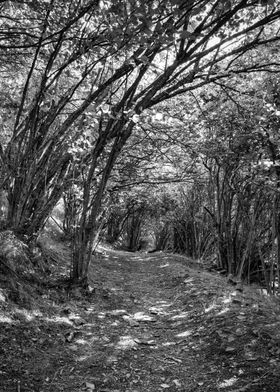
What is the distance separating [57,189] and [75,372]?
3.62 metres

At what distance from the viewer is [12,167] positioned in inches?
224

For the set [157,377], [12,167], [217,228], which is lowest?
[157,377]

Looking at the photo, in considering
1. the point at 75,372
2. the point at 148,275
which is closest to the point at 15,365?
the point at 75,372

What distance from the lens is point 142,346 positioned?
3.85 metres

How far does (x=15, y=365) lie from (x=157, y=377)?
1310 millimetres

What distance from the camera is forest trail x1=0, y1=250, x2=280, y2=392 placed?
9.49 feet

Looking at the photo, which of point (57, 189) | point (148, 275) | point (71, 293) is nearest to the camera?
point (71, 293)

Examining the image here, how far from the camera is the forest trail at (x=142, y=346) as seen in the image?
2893 millimetres

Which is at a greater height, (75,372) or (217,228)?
(217,228)

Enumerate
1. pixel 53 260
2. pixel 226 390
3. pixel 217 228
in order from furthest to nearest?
pixel 217 228 → pixel 53 260 → pixel 226 390

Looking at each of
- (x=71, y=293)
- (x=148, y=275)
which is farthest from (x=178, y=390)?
(x=148, y=275)

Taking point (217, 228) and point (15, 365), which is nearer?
point (15, 365)

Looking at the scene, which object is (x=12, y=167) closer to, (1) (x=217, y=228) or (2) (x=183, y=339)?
(2) (x=183, y=339)

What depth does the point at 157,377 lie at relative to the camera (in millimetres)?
3146
